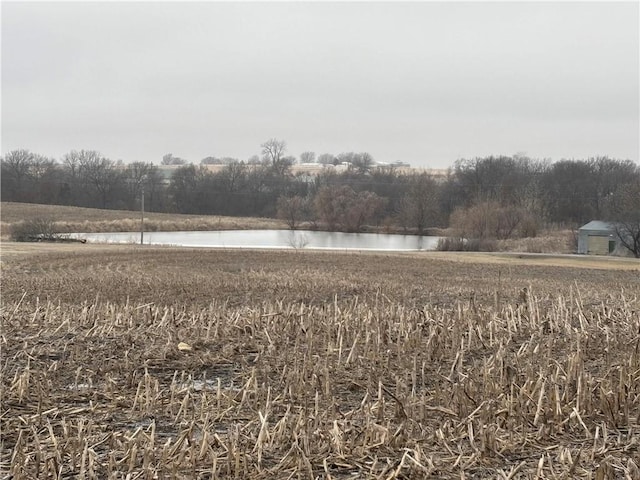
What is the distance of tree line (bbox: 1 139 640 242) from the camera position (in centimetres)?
8875

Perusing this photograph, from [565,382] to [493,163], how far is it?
104195mm

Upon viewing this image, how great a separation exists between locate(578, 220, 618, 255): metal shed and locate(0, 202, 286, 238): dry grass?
45.0 meters

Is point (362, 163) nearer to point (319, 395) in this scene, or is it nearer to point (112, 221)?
point (112, 221)

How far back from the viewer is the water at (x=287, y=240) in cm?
6569

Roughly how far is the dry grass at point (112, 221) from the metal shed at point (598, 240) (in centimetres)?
4496

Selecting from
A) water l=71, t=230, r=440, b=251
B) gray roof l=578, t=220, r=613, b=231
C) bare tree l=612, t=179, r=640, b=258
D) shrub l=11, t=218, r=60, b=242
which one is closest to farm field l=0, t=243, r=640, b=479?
bare tree l=612, t=179, r=640, b=258

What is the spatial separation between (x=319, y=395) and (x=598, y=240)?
56264mm

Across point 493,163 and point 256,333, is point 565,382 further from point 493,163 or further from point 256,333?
point 493,163

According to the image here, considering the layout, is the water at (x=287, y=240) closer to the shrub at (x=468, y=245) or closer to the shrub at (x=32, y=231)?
the shrub at (x=468, y=245)

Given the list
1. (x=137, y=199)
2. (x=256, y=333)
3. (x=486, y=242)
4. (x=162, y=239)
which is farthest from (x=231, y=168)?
(x=256, y=333)

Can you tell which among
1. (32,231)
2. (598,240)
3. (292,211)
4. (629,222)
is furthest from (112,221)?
(629,222)

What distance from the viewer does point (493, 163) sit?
107312 mm

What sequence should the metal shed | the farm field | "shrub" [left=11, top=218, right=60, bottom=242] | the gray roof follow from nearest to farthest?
the farm field → "shrub" [left=11, top=218, right=60, bottom=242] → the metal shed → the gray roof

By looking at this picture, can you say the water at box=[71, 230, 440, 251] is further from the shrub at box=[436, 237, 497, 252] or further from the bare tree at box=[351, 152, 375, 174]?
the bare tree at box=[351, 152, 375, 174]
